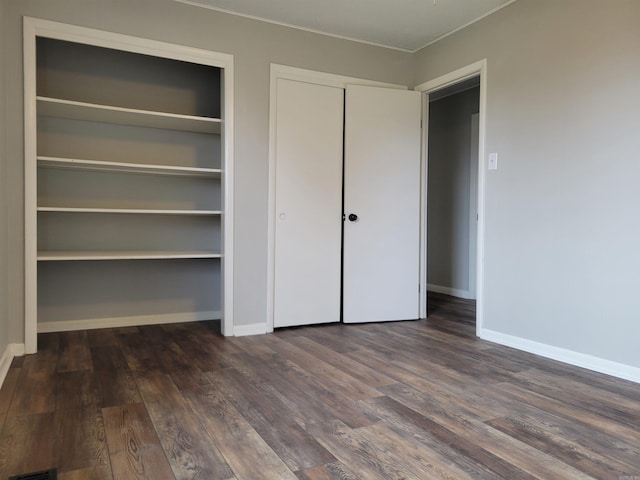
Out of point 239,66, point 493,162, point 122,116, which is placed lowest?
point 493,162

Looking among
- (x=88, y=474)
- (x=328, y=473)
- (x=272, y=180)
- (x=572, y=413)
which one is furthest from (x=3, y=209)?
(x=572, y=413)

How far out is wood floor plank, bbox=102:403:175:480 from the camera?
1.55 m

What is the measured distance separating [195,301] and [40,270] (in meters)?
1.22

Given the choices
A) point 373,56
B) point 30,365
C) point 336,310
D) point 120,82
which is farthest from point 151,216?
point 373,56

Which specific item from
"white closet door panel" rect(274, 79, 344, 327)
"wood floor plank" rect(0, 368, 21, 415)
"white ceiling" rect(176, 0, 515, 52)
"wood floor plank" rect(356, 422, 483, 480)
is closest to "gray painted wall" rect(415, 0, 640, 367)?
"white ceiling" rect(176, 0, 515, 52)

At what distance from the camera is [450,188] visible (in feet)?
18.7

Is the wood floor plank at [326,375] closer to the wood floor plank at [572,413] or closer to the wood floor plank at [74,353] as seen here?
the wood floor plank at [572,413]

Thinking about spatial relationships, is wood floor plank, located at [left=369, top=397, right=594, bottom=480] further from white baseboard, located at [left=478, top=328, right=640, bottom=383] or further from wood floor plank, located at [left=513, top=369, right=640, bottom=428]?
white baseboard, located at [left=478, top=328, right=640, bottom=383]

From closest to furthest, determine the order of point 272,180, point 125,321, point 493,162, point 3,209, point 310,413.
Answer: point 310,413 → point 3,209 → point 493,162 → point 272,180 → point 125,321

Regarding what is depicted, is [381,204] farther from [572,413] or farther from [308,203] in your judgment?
[572,413]

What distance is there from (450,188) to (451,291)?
1289mm

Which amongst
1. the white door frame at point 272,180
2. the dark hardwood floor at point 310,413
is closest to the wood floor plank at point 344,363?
the dark hardwood floor at point 310,413

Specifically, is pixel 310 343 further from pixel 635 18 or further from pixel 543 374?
pixel 635 18

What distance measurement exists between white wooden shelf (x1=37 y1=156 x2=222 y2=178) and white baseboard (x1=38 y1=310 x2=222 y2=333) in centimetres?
121
